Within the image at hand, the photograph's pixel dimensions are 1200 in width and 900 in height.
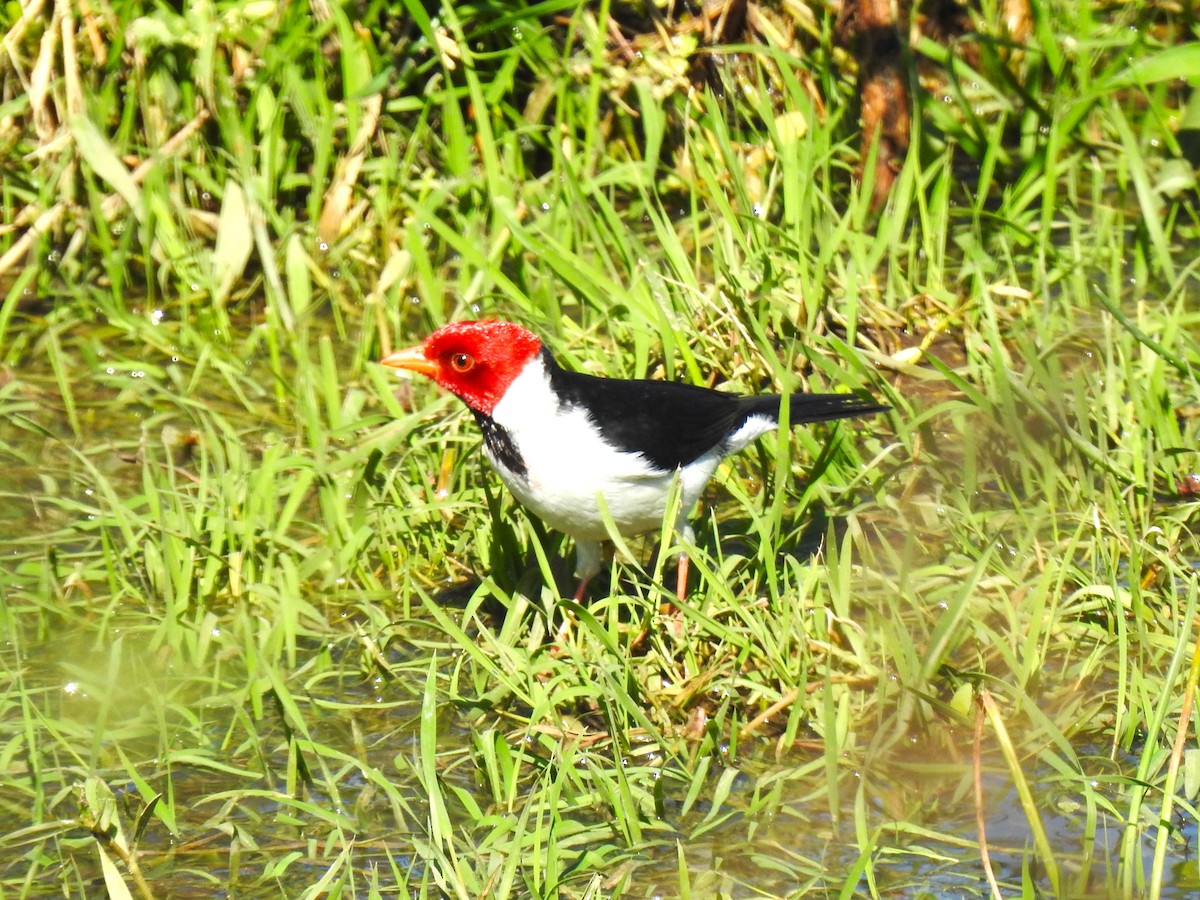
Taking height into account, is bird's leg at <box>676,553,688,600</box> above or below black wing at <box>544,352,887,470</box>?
below

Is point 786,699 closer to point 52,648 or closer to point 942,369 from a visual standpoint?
point 942,369

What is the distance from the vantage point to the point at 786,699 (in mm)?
3568

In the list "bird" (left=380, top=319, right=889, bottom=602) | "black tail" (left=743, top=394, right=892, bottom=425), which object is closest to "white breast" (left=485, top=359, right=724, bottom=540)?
"bird" (left=380, top=319, right=889, bottom=602)

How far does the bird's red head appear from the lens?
3.94 metres

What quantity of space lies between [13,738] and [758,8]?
380cm

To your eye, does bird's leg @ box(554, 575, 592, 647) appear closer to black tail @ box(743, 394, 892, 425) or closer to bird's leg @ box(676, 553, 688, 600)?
bird's leg @ box(676, 553, 688, 600)

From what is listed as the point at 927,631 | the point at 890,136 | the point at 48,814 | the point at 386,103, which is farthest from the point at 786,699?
the point at 386,103

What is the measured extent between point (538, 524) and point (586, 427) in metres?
0.57

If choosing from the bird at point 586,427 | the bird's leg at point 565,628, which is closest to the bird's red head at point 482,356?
the bird at point 586,427

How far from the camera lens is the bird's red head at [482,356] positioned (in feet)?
12.9

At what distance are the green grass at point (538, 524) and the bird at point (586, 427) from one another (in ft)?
0.59

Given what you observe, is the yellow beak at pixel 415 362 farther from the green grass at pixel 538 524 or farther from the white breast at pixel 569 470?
the green grass at pixel 538 524

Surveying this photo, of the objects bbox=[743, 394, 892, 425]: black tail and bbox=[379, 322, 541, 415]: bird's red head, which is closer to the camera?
bbox=[379, 322, 541, 415]: bird's red head

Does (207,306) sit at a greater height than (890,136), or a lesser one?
lesser
